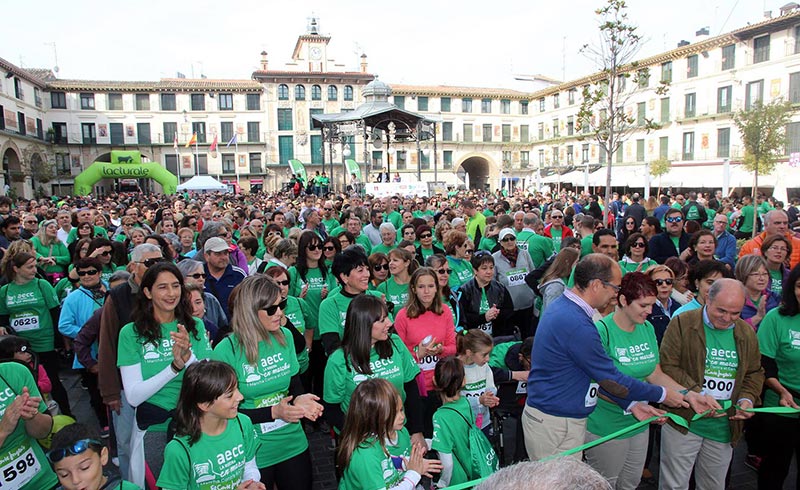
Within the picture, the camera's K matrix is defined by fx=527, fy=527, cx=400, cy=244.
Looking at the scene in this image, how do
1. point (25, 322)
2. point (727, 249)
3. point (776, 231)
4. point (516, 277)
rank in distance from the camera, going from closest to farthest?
point (25, 322)
point (516, 277)
point (776, 231)
point (727, 249)

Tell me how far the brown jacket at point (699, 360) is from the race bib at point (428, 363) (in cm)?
170

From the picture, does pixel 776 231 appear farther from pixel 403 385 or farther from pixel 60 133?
pixel 60 133

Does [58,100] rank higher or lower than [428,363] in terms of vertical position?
higher

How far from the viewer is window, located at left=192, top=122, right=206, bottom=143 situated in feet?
163

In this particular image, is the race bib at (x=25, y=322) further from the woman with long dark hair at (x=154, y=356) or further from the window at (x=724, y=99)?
the window at (x=724, y=99)

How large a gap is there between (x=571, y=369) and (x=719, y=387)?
122 centimetres

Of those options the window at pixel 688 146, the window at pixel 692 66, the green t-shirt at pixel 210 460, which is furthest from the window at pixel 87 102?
the green t-shirt at pixel 210 460

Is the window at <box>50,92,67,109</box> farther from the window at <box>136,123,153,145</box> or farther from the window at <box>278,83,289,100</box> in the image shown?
the window at <box>278,83,289,100</box>

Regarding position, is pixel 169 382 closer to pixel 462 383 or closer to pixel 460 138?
pixel 462 383

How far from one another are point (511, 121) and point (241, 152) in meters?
28.0

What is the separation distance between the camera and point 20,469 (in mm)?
2902

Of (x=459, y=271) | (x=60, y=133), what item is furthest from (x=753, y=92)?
(x=60, y=133)

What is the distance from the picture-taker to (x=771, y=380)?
387 centimetres

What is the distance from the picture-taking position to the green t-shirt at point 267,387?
3250 mm
